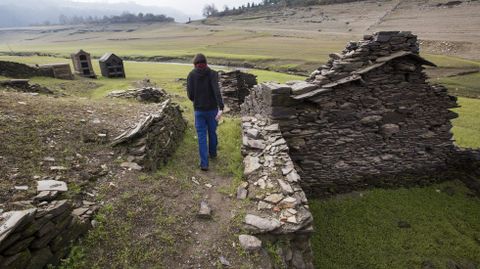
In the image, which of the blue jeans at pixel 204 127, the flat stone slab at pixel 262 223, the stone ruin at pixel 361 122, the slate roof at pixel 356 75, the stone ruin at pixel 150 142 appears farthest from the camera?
the stone ruin at pixel 361 122

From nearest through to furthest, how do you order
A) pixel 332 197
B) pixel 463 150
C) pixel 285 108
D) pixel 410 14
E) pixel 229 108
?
pixel 285 108 → pixel 332 197 → pixel 463 150 → pixel 229 108 → pixel 410 14

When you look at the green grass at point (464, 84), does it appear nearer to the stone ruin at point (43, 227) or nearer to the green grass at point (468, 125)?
the green grass at point (468, 125)

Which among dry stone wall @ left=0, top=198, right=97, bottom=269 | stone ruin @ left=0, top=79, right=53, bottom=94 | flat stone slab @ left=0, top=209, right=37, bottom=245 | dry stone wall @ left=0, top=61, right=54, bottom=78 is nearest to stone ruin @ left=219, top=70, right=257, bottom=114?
stone ruin @ left=0, top=79, right=53, bottom=94

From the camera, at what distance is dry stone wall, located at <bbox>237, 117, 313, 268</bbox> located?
5824 mm

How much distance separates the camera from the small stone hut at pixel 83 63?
31906 millimetres

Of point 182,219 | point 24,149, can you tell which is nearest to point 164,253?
point 182,219

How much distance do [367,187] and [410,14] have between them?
8357cm

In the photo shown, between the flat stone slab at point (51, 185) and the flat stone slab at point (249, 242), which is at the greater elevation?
the flat stone slab at point (51, 185)

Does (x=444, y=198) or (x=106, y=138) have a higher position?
(x=106, y=138)

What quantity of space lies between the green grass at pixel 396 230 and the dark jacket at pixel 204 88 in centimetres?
565

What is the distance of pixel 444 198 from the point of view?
40.2 ft

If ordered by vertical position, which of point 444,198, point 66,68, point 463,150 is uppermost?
point 66,68

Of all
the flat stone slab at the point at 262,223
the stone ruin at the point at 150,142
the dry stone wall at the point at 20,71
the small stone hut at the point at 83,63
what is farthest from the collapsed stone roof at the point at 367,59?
the small stone hut at the point at 83,63

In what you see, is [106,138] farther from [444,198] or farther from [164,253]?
[444,198]
